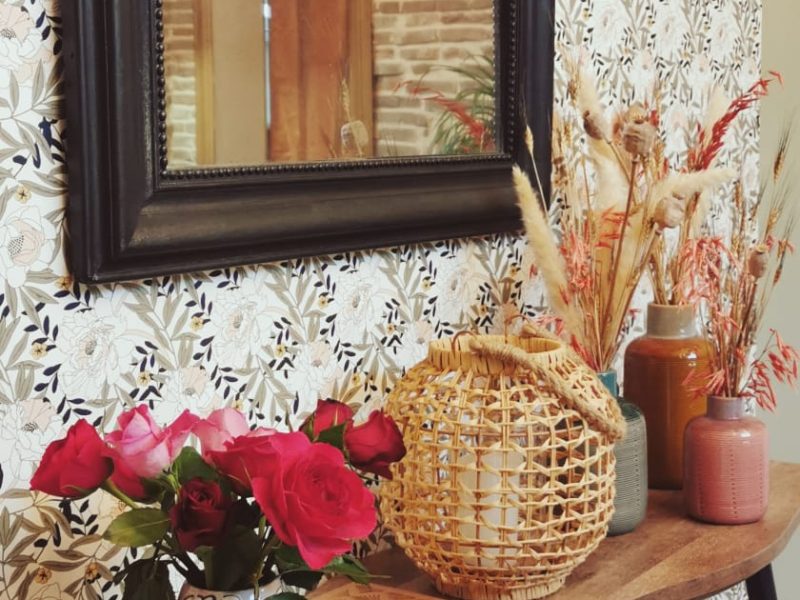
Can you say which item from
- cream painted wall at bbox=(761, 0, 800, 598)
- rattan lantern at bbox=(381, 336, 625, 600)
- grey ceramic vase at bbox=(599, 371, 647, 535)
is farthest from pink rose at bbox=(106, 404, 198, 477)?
cream painted wall at bbox=(761, 0, 800, 598)

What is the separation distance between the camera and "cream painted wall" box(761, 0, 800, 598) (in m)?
2.55

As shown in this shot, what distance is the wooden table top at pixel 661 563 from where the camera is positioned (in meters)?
1.31

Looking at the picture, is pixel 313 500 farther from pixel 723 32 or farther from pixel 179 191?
pixel 723 32

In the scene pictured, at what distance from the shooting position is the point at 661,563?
1396 mm

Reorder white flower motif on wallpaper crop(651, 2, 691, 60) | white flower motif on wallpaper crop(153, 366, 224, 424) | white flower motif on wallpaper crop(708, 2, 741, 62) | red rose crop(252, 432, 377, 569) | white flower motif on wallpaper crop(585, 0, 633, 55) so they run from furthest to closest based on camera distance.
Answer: white flower motif on wallpaper crop(708, 2, 741, 62) < white flower motif on wallpaper crop(651, 2, 691, 60) < white flower motif on wallpaper crop(585, 0, 633, 55) < white flower motif on wallpaper crop(153, 366, 224, 424) < red rose crop(252, 432, 377, 569)

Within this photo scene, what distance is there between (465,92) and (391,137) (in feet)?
0.58

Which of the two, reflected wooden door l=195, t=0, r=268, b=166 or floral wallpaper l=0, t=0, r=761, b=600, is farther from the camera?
reflected wooden door l=195, t=0, r=268, b=166

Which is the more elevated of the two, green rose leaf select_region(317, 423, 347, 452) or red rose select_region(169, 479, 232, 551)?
green rose leaf select_region(317, 423, 347, 452)

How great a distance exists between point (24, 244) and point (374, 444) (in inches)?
14.6

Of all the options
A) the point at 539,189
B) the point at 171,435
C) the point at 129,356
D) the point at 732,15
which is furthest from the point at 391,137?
the point at 732,15

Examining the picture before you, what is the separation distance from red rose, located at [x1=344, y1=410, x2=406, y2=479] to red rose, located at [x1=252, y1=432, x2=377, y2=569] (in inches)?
3.2

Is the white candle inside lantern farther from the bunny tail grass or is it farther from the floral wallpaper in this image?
the bunny tail grass

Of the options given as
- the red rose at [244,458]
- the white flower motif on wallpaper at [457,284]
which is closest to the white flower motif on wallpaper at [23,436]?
the red rose at [244,458]

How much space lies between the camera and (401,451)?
1021mm
